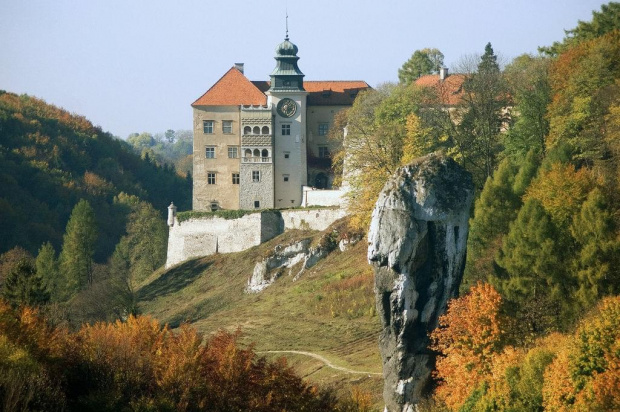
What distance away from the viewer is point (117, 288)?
77188 millimetres

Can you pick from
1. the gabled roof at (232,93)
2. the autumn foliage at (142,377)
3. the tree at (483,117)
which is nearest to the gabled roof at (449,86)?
the tree at (483,117)

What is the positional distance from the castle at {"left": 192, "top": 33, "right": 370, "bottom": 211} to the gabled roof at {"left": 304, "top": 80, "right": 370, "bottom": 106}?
17.8 inches

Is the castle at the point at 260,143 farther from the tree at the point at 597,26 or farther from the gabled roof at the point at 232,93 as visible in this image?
the tree at the point at 597,26

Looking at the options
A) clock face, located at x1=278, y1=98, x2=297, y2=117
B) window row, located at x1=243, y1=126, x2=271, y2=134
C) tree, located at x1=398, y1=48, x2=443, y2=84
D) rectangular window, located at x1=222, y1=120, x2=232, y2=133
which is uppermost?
tree, located at x1=398, y1=48, x2=443, y2=84

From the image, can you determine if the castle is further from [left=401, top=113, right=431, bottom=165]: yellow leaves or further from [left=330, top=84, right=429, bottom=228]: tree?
[left=401, top=113, right=431, bottom=165]: yellow leaves

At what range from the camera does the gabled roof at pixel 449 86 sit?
244 feet

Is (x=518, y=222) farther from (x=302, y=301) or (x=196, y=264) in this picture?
(x=196, y=264)

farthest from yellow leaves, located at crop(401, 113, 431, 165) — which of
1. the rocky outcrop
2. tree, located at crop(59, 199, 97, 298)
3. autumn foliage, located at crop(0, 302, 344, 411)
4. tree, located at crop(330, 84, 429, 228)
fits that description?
tree, located at crop(59, 199, 97, 298)

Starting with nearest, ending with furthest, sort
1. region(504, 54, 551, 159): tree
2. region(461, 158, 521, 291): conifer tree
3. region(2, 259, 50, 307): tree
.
Answer: 1. region(461, 158, 521, 291): conifer tree
2. region(504, 54, 551, 159): tree
3. region(2, 259, 50, 307): tree

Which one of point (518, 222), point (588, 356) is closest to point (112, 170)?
point (518, 222)

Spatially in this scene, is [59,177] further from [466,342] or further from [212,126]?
[466,342]

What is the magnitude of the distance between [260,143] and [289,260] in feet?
38.6

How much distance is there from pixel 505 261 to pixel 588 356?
10.5 meters

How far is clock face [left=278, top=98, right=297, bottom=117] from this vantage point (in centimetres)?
8306
